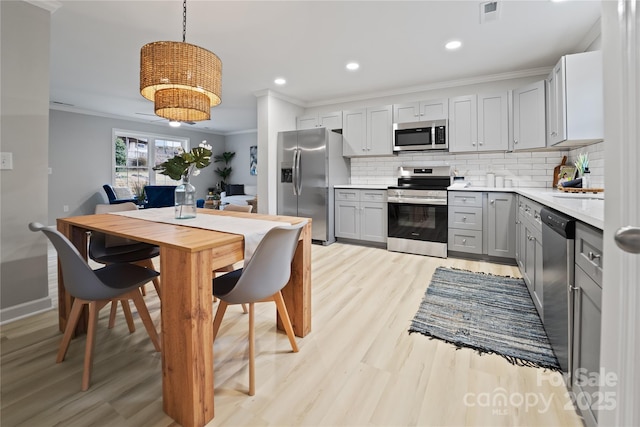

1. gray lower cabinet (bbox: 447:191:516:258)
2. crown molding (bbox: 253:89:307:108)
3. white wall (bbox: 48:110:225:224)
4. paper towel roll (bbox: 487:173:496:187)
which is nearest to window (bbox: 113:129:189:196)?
white wall (bbox: 48:110:225:224)

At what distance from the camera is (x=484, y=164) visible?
4.30 meters

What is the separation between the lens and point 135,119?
737 centimetres

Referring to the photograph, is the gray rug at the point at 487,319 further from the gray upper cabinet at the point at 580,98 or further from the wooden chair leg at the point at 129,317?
the wooden chair leg at the point at 129,317

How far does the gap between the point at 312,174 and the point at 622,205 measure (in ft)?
14.1

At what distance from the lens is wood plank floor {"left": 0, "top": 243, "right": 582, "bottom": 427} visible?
52.8 inches

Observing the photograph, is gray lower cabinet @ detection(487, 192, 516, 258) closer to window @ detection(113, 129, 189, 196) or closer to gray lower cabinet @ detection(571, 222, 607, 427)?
gray lower cabinet @ detection(571, 222, 607, 427)

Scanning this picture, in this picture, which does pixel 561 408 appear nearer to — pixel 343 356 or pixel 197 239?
pixel 343 356

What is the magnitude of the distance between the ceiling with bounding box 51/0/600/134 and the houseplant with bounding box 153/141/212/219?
1.44m

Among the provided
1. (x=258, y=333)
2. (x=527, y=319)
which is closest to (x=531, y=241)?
(x=527, y=319)

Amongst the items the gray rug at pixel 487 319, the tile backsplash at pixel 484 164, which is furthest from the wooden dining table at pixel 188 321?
the tile backsplash at pixel 484 164

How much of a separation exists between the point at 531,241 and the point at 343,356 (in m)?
1.81

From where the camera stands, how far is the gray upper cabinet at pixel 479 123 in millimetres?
3898

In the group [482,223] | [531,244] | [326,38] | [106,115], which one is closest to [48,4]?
[326,38]

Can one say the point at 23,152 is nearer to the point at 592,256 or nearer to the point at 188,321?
the point at 188,321
